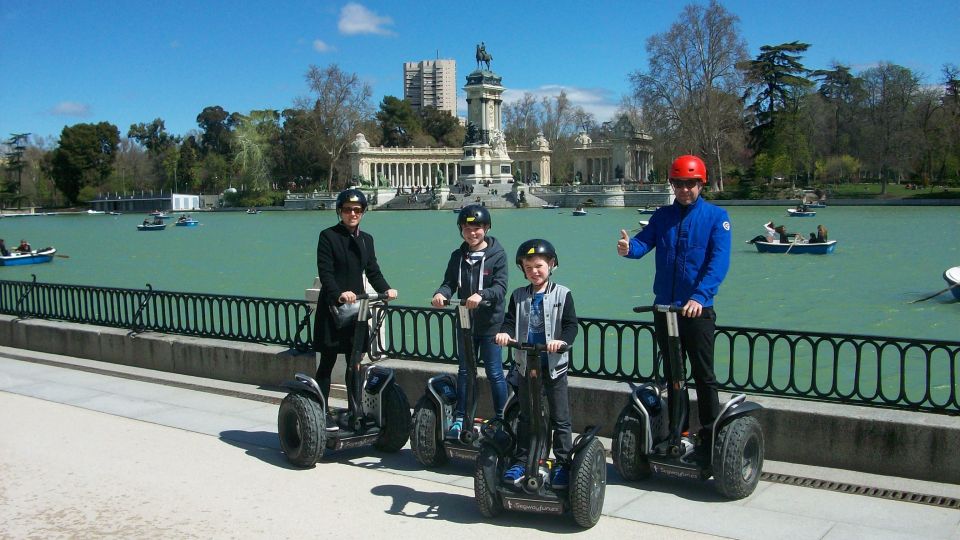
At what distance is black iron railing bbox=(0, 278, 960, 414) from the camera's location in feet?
22.6

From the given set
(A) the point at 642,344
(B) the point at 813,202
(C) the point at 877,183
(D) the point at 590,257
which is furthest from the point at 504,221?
(A) the point at 642,344

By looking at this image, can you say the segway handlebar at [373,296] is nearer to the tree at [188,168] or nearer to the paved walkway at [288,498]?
the paved walkway at [288,498]

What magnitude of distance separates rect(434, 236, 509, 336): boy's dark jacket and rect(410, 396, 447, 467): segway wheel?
0.66 metres

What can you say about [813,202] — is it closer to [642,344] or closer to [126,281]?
[126,281]

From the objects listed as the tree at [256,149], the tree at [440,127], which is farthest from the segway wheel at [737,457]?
the tree at [440,127]

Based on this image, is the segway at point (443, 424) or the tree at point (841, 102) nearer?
the segway at point (443, 424)

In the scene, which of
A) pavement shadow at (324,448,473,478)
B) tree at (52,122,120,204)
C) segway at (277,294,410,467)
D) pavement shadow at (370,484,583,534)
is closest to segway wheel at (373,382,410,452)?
segway at (277,294,410,467)

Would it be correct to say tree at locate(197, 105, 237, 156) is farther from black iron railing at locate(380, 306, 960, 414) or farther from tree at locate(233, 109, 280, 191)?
black iron railing at locate(380, 306, 960, 414)

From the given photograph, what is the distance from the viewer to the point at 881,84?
88.2 meters

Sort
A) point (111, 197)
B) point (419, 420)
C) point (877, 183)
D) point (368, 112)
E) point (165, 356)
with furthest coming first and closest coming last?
point (111, 197) → point (368, 112) → point (877, 183) → point (165, 356) → point (419, 420)

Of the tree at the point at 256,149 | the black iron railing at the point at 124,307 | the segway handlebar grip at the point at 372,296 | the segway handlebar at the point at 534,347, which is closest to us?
the segway handlebar at the point at 534,347

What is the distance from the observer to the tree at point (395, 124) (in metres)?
145

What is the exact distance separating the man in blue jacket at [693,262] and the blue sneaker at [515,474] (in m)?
1.12

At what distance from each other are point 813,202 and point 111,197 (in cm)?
10246
